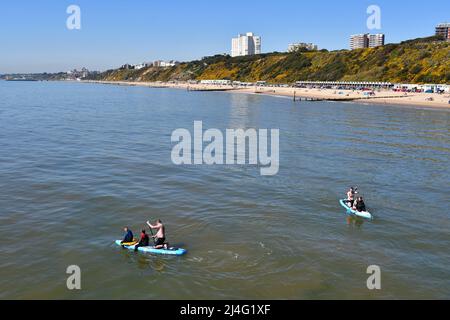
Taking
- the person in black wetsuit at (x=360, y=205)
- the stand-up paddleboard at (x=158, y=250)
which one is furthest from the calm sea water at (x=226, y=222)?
the person in black wetsuit at (x=360, y=205)

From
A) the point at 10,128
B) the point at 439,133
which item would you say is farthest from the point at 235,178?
the point at 10,128

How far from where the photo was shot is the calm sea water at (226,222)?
19.8m

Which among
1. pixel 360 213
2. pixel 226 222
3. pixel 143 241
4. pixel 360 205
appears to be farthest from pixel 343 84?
pixel 143 241

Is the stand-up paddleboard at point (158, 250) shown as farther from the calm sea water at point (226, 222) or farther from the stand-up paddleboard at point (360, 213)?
the stand-up paddleboard at point (360, 213)

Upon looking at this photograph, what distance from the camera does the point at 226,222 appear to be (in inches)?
1086

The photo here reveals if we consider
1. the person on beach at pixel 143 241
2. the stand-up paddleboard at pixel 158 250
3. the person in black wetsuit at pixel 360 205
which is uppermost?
the person in black wetsuit at pixel 360 205

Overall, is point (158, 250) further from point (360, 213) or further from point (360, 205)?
point (360, 205)

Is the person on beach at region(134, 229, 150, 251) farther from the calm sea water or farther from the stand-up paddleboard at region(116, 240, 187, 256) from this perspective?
the calm sea water

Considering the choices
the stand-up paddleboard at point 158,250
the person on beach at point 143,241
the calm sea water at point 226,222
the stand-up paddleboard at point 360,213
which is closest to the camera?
the calm sea water at point 226,222

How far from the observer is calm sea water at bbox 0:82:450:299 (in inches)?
779

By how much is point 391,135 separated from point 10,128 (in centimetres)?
6243

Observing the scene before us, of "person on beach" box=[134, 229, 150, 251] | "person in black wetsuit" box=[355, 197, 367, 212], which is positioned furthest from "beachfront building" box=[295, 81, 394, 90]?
"person on beach" box=[134, 229, 150, 251]

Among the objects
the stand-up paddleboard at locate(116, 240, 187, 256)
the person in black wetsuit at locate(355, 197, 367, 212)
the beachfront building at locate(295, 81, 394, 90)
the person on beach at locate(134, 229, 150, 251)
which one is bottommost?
the stand-up paddleboard at locate(116, 240, 187, 256)
